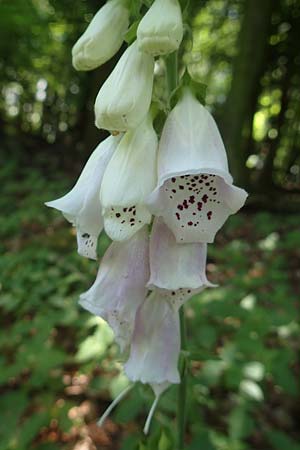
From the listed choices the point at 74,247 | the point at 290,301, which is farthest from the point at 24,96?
the point at 290,301

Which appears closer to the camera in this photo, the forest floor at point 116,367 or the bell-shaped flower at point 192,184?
the bell-shaped flower at point 192,184

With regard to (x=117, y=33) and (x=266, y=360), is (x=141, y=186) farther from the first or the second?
(x=266, y=360)

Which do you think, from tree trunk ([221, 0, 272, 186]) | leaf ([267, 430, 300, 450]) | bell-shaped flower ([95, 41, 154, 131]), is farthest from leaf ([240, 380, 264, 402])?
tree trunk ([221, 0, 272, 186])

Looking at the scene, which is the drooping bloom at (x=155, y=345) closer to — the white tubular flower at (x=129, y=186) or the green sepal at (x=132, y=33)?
the white tubular flower at (x=129, y=186)

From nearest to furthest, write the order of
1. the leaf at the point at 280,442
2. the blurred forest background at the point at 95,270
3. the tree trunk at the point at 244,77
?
the leaf at the point at 280,442 → the blurred forest background at the point at 95,270 → the tree trunk at the point at 244,77

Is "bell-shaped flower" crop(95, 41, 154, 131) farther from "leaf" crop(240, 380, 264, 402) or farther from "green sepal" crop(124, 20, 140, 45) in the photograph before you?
"leaf" crop(240, 380, 264, 402)

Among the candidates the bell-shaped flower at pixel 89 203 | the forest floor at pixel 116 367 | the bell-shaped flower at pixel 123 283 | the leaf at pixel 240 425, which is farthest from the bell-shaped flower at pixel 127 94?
the leaf at pixel 240 425
